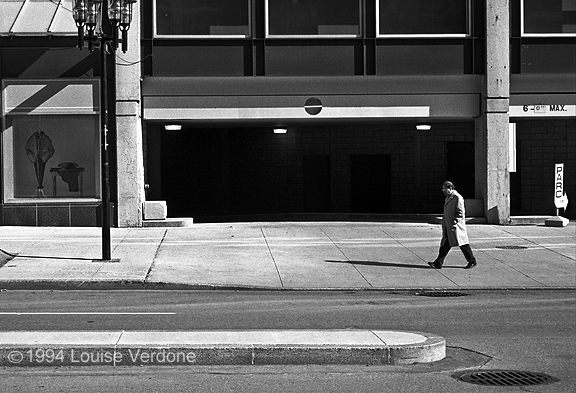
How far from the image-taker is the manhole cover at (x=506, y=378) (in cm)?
872

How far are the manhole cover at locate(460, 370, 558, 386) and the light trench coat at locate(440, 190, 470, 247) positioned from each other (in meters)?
9.02

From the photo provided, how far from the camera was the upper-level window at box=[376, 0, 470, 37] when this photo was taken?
25.6m

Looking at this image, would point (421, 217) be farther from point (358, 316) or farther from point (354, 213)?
point (358, 316)

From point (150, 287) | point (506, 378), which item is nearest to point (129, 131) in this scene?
point (150, 287)

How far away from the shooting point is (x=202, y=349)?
901 cm

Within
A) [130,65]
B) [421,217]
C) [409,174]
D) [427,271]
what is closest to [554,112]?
[421,217]

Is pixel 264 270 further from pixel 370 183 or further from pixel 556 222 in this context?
pixel 370 183

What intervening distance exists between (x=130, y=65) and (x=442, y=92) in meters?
8.29

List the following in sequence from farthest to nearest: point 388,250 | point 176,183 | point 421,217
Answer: point 176,183 → point 421,217 → point 388,250

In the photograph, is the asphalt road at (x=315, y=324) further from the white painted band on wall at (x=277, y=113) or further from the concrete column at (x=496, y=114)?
the white painted band on wall at (x=277, y=113)

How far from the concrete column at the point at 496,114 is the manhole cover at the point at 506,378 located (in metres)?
16.8

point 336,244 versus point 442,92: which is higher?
point 442,92

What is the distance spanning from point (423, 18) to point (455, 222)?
9106mm

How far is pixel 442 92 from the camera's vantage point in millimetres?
25734
